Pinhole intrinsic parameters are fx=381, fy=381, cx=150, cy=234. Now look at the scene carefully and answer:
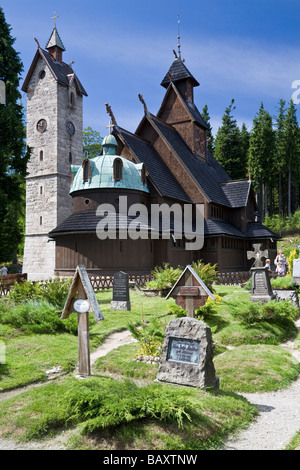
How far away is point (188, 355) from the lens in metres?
7.25

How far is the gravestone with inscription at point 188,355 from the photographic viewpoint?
7.08 metres

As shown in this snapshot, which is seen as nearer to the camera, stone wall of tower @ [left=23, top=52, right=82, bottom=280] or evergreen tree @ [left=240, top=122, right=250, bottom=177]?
stone wall of tower @ [left=23, top=52, right=82, bottom=280]

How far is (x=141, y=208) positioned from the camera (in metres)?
28.8

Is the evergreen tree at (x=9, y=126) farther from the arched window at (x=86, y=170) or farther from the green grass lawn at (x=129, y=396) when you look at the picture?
the green grass lawn at (x=129, y=396)

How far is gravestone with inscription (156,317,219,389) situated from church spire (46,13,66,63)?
148ft

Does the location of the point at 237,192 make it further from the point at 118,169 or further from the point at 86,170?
the point at 86,170

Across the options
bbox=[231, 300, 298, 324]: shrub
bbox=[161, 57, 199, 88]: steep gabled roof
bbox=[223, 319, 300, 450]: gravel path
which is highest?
bbox=[161, 57, 199, 88]: steep gabled roof

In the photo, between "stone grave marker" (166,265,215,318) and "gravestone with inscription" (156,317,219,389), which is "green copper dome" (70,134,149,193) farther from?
"gravestone with inscription" (156,317,219,389)

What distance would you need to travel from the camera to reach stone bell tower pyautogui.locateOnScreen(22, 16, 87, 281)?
4016 cm

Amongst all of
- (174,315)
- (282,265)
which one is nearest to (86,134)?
(282,265)

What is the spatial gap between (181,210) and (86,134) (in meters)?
34.8

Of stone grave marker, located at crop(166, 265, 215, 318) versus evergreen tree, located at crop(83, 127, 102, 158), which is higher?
evergreen tree, located at crop(83, 127, 102, 158)

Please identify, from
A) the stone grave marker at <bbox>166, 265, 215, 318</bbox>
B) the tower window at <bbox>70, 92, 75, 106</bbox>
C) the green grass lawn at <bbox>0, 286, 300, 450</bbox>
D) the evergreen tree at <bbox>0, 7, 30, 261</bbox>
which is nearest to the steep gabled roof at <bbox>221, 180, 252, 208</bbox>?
the tower window at <bbox>70, 92, 75, 106</bbox>

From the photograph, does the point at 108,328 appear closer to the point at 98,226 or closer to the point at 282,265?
the point at 98,226
